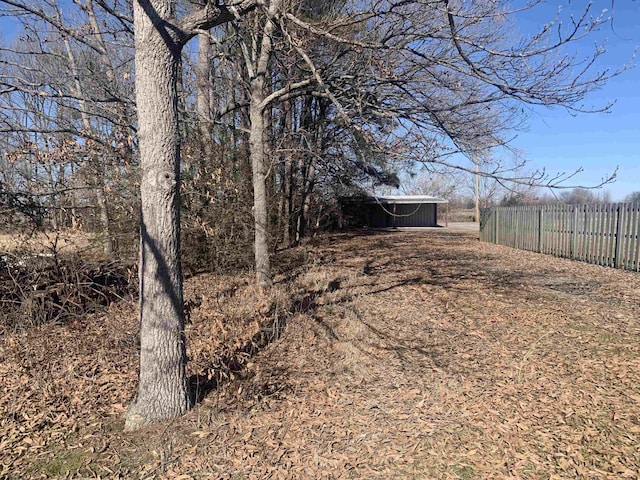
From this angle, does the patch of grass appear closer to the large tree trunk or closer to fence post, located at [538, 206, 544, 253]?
the large tree trunk

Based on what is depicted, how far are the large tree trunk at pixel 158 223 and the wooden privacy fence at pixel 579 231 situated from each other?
30.3ft

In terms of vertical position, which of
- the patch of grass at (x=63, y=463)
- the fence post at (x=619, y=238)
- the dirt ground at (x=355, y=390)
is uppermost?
the fence post at (x=619, y=238)

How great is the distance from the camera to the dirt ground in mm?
2676

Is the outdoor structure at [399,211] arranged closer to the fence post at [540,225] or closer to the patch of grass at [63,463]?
the fence post at [540,225]

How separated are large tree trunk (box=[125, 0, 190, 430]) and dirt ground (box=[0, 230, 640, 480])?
30 cm

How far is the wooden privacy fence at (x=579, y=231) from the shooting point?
834cm

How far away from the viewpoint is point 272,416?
129 inches

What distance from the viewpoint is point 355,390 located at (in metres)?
3.63

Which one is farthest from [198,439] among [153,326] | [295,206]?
[295,206]

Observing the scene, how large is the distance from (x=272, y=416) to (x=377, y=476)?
1093 mm

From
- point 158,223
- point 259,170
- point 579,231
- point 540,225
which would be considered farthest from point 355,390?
point 540,225

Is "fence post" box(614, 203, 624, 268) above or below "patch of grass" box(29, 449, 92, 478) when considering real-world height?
above

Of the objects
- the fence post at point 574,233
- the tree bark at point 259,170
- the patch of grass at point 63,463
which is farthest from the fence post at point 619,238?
the patch of grass at point 63,463

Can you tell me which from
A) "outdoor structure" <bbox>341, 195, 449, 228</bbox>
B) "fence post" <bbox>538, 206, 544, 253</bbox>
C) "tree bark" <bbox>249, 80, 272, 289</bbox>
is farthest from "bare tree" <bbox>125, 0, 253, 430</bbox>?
"outdoor structure" <bbox>341, 195, 449, 228</bbox>
